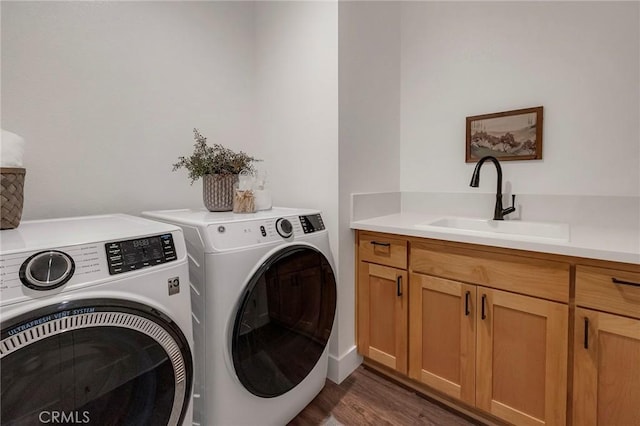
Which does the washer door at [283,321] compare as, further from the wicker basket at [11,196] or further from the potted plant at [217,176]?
the wicker basket at [11,196]

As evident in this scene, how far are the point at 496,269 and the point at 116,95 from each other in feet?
6.40

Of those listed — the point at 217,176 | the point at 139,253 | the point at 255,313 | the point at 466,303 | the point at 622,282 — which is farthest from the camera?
the point at 217,176

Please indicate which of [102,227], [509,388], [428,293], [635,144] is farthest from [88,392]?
[635,144]

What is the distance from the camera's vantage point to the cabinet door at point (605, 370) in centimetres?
105

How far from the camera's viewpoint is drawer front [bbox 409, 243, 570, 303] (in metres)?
1.18

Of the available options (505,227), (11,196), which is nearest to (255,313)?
(11,196)

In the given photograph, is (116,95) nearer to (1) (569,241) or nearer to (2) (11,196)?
(2) (11,196)

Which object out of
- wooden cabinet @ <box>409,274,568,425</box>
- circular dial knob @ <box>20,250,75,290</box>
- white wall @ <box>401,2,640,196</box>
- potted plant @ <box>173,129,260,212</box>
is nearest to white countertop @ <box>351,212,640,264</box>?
wooden cabinet @ <box>409,274,568,425</box>

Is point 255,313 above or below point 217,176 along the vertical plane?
below

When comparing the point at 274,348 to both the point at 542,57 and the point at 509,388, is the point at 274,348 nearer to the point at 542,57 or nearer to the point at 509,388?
the point at 509,388

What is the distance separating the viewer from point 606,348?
1.09 m

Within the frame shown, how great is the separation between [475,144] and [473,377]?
4.30 feet

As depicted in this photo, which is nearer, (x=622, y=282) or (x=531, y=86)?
(x=622, y=282)

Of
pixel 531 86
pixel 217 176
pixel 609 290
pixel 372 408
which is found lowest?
pixel 372 408
